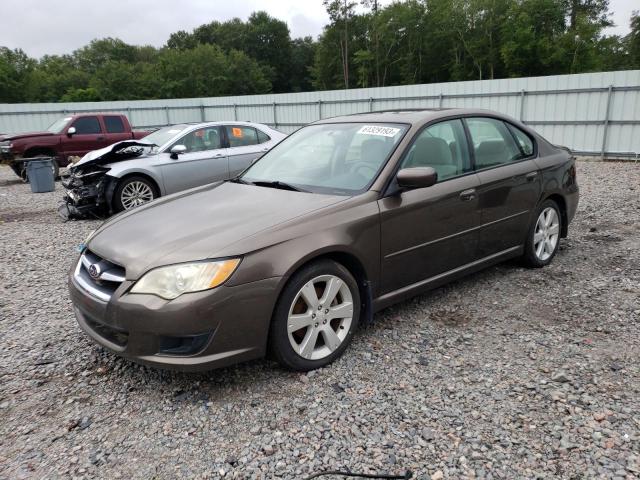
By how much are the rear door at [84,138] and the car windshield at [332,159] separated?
36.4 feet

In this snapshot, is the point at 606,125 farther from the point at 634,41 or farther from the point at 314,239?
the point at 634,41

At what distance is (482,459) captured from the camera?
91.6 inches

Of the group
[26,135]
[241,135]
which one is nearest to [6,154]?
[26,135]

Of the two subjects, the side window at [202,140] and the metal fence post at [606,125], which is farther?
the metal fence post at [606,125]

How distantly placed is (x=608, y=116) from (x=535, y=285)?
10.8 m

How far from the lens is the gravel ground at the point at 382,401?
92.4 inches

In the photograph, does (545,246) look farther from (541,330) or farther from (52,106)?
(52,106)

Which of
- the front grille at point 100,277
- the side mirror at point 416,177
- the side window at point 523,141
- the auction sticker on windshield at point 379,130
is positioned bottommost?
the front grille at point 100,277

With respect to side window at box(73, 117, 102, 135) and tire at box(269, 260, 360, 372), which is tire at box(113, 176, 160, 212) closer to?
tire at box(269, 260, 360, 372)

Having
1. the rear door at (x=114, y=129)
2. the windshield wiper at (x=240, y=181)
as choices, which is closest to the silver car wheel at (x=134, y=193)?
the windshield wiper at (x=240, y=181)

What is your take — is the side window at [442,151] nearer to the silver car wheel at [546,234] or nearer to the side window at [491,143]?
the side window at [491,143]

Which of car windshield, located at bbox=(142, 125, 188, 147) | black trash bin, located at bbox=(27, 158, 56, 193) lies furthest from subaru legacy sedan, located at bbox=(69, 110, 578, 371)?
black trash bin, located at bbox=(27, 158, 56, 193)

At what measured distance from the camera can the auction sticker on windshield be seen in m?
3.74

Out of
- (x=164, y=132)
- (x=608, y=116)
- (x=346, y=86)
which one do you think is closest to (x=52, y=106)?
(x=164, y=132)
